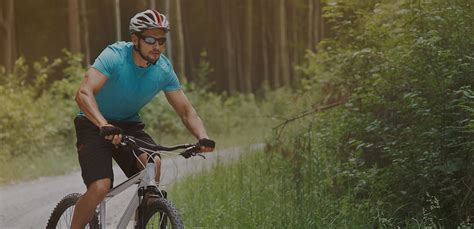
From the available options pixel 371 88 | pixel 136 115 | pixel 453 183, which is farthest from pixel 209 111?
pixel 136 115

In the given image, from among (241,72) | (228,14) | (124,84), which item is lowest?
(241,72)

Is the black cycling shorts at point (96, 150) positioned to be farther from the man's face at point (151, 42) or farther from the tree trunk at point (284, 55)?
the tree trunk at point (284, 55)

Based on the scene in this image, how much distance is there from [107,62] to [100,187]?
0.70 m

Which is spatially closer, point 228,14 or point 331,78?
point 331,78

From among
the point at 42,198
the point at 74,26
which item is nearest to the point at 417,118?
the point at 42,198

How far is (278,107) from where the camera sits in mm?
20219

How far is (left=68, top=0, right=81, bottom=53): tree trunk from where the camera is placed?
17281 mm

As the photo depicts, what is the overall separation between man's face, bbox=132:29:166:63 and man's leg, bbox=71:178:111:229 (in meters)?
0.74

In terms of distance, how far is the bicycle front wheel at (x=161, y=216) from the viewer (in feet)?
13.8

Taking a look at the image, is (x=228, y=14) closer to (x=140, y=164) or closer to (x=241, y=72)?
(x=241, y=72)

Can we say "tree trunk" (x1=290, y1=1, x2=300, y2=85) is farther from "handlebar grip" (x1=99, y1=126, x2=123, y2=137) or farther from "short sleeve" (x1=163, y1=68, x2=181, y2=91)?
"handlebar grip" (x1=99, y1=126, x2=123, y2=137)

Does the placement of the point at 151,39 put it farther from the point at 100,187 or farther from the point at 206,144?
the point at 100,187

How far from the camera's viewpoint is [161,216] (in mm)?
4371

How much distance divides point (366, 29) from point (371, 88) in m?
1.21
